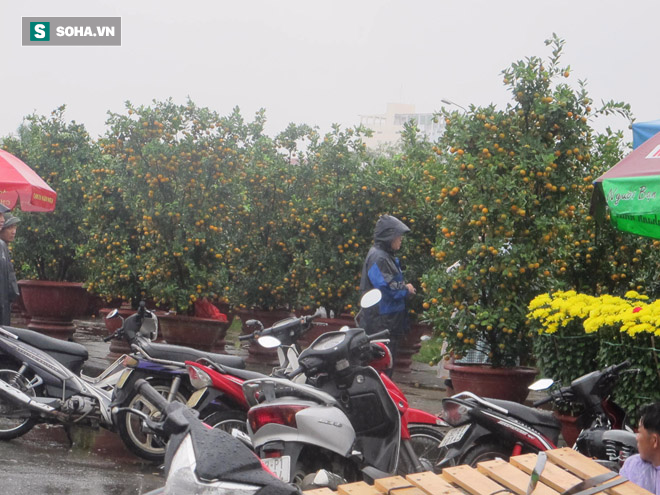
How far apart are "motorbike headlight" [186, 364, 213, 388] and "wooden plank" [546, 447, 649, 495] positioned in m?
3.44

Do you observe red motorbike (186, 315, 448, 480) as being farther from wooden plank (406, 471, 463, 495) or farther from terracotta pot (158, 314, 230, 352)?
terracotta pot (158, 314, 230, 352)

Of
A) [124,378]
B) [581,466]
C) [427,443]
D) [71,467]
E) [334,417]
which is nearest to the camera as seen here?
[581,466]

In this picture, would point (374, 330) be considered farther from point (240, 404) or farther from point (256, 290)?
point (256, 290)

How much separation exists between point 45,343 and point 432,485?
511cm

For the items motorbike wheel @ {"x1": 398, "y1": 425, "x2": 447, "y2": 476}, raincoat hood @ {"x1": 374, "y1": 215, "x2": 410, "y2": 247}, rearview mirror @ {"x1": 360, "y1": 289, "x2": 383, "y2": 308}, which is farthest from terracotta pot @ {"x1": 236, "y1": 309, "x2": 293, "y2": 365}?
rearview mirror @ {"x1": 360, "y1": 289, "x2": 383, "y2": 308}

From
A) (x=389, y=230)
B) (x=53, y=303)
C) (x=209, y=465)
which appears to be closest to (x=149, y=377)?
(x=389, y=230)

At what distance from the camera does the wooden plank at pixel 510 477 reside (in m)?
2.80

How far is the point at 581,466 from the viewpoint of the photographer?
3025 mm

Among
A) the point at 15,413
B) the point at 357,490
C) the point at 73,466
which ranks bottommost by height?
the point at 73,466

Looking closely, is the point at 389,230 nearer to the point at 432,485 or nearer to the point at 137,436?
the point at 137,436

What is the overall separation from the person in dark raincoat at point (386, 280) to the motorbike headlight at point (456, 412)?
3.43 m

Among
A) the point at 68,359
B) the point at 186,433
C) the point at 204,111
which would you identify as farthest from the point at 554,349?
the point at 204,111

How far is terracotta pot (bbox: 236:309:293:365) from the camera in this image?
12.5 metres

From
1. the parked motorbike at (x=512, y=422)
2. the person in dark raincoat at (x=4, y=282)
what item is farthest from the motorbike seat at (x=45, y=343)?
the parked motorbike at (x=512, y=422)
